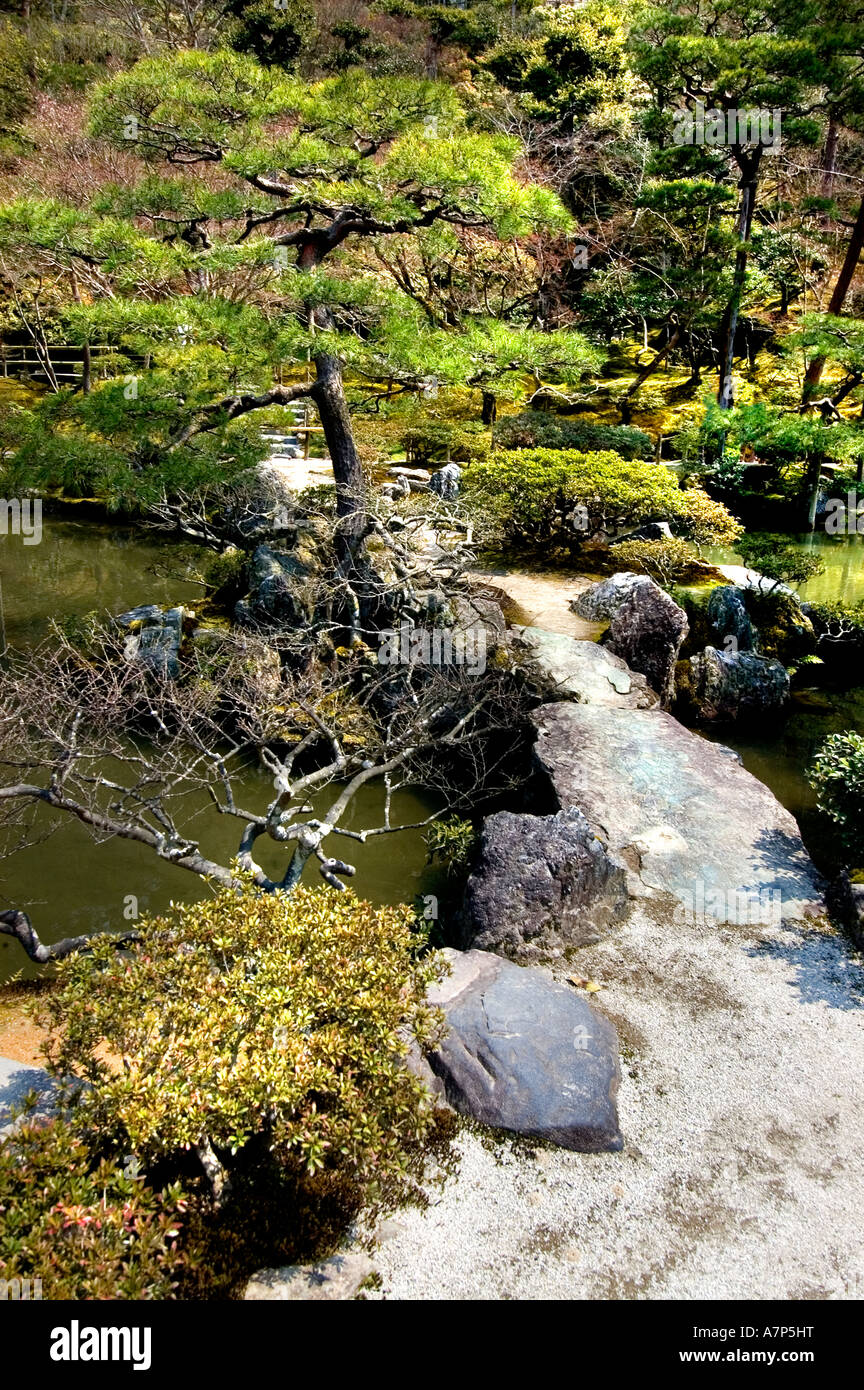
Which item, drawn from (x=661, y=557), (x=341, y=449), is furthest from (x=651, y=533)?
(x=341, y=449)

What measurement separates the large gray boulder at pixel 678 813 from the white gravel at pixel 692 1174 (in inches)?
26.9

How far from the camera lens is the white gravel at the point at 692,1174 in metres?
3.81

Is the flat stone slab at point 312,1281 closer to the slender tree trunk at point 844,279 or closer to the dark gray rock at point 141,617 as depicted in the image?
the dark gray rock at point 141,617

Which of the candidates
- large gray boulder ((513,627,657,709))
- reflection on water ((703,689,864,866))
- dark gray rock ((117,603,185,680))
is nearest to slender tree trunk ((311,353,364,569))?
dark gray rock ((117,603,185,680))

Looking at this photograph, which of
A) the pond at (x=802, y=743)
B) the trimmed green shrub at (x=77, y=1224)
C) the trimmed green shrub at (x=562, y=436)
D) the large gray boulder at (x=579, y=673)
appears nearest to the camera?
the trimmed green shrub at (x=77, y=1224)

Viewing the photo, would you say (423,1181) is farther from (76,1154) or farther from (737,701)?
(737,701)

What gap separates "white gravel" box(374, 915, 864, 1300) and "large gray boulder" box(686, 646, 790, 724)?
451 centimetres

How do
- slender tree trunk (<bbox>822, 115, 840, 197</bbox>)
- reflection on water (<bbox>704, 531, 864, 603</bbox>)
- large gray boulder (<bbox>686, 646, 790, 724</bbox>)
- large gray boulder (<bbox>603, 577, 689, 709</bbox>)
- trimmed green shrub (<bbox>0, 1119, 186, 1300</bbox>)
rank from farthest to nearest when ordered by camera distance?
1. slender tree trunk (<bbox>822, 115, 840, 197</bbox>)
2. reflection on water (<bbox>704, 531, 864, 603</bbox>)
3. large gray boulder (<bbox>686, 646, 790, 724</bbox>)
4. large gray boulder (<bbox>603, 577, 689, 709</bbox>)
5. trimmed green shrub (<bbox>0, 1119, 186, 1300</bbox>)

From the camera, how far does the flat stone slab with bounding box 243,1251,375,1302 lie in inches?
142

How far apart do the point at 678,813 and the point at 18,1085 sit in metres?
4.93

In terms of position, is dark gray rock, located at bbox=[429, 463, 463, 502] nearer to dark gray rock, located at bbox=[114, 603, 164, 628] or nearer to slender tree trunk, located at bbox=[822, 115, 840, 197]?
dark gray rock, located at bbox=[114, 603, 164, 628]

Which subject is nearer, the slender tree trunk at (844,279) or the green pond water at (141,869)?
the green pond water at (141,869)

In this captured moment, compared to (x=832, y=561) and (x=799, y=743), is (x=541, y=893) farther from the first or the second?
(x=832, y=561)

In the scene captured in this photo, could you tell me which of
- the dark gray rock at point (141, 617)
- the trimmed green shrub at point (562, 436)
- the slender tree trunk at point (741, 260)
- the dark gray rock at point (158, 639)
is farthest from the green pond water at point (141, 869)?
the slender tree trunk at point (741, 260)
